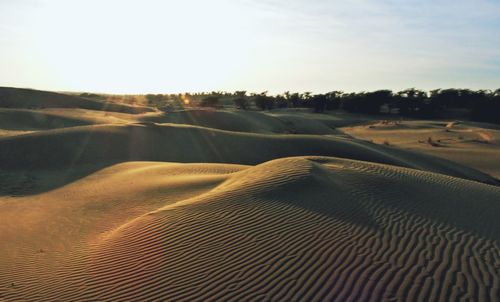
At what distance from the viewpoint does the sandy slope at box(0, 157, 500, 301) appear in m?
6.60

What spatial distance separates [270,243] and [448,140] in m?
39.7

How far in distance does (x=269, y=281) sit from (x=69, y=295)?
3.04m

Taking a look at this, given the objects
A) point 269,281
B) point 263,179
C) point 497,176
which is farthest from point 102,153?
point 497,176

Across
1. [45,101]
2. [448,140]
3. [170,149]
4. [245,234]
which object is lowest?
[448,140]

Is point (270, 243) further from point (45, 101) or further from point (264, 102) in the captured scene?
point (264, 102)

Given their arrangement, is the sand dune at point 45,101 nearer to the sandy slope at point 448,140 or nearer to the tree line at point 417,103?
the tree line at point 417,103

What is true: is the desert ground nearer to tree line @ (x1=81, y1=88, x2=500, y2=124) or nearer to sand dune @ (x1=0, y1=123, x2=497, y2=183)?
sand dune @ (x1=0, y1=123, x2=497, y2=183)

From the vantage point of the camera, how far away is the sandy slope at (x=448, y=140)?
3306cm

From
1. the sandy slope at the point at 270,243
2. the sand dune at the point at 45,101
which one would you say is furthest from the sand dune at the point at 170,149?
the sand dune at the point at 45,101

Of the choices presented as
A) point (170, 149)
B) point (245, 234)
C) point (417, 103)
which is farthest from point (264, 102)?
point (245, 234)

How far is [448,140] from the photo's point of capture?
142 ft

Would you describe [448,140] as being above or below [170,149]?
below

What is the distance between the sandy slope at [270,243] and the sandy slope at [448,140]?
20273mm

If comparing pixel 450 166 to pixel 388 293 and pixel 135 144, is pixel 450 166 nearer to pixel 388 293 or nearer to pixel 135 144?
pixel 135 144
